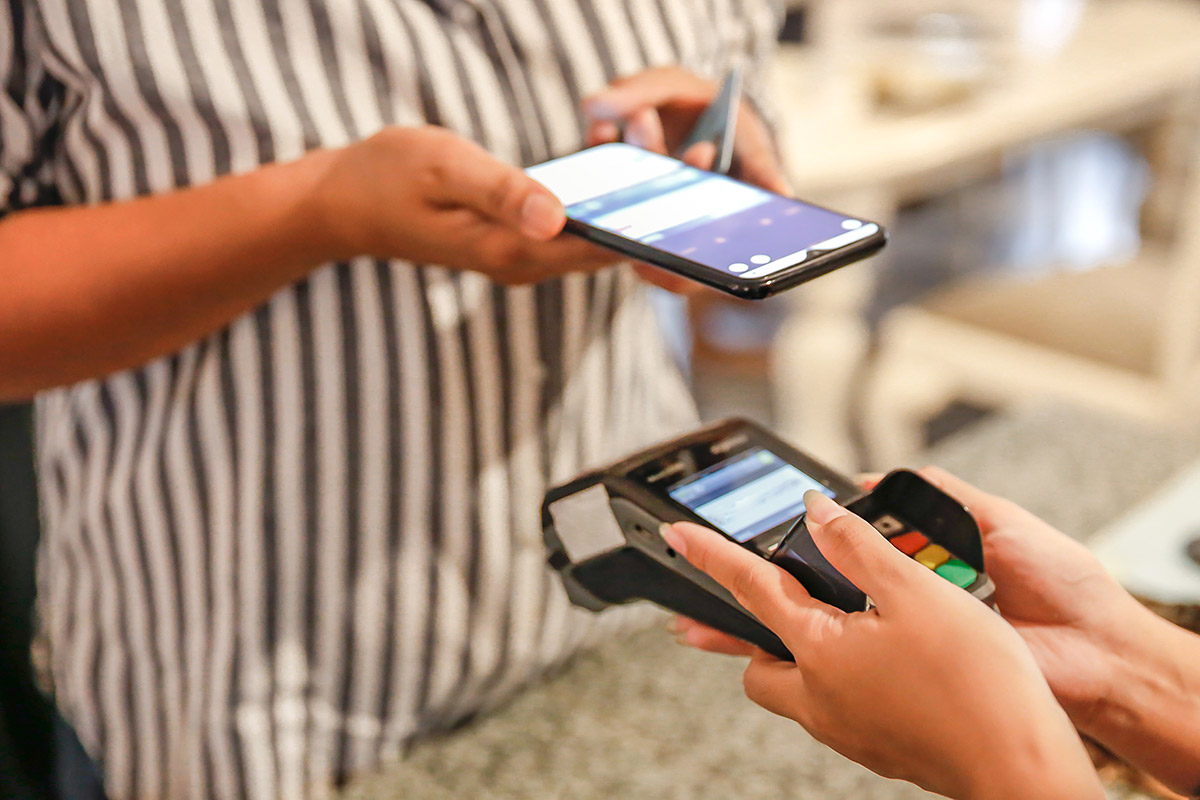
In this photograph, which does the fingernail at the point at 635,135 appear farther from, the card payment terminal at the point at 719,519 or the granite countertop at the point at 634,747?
the granite countertop at the point at 634,747

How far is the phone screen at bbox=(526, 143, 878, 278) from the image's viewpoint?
0.48 m

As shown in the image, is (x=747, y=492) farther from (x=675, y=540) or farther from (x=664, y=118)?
(x=664, y=118)

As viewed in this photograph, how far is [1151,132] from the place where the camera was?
8.55 feet

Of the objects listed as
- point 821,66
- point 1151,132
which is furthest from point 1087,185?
point 821,66

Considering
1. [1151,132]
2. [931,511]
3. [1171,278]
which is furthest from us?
[1151,132]

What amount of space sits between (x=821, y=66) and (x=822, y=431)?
705 mm

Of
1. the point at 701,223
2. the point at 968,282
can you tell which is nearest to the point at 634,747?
the point at 701,223

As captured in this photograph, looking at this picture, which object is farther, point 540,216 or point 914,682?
point 540,216

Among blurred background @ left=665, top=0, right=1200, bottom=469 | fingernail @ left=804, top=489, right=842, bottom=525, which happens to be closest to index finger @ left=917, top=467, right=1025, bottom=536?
fingernail @ left=804, top=489, right=842, bottom=525

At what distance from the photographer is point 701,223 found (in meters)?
0.52

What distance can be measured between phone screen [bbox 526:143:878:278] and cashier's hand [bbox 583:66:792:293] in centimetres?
2

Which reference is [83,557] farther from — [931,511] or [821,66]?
[821,66]

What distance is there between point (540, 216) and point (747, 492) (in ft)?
0.53

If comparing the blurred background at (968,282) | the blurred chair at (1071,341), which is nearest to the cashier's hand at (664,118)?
the blurred background at (968,282)
